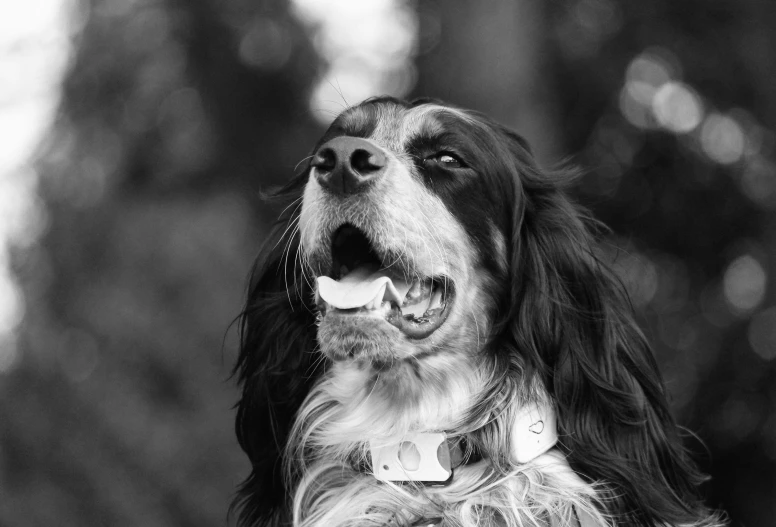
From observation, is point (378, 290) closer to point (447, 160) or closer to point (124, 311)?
point (447, 160)

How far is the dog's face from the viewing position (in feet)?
8.81

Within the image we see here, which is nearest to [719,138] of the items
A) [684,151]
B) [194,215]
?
[684,151]

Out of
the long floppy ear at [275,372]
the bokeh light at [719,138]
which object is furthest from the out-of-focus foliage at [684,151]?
the long floppy ear at [275,372]

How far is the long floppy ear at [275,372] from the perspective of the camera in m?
3.22

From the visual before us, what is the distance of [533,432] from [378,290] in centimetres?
68

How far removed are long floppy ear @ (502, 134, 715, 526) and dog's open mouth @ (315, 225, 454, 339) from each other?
0.99ft

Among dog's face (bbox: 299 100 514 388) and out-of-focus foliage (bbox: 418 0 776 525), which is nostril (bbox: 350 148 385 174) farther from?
out-of-focus foliage (bbox: 418 0 776 525)

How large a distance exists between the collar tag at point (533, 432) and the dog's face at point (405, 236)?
0.26 metres

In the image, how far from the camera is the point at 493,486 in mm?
2734

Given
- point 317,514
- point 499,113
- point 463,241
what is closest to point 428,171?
point 463,241

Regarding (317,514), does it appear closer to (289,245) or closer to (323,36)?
(289,245)

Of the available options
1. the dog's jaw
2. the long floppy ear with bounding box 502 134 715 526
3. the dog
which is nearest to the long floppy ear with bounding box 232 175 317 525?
the dog

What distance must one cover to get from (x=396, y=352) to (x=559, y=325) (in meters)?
0.60

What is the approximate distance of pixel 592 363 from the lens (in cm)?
Result: 292
